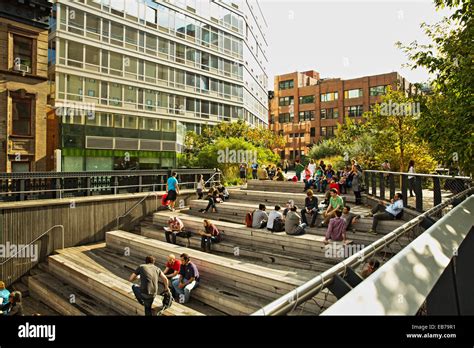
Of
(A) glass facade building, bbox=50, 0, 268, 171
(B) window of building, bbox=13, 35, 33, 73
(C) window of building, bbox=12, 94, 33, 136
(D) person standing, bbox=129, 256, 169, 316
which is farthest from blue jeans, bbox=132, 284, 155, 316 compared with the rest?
(A) glass facade building, bbox=50, 0, 268, 171

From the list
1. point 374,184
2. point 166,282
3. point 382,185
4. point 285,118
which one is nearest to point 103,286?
point 166,282

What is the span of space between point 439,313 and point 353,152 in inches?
964

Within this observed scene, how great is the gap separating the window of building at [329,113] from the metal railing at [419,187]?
5183 cm

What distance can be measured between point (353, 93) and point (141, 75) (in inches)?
1635

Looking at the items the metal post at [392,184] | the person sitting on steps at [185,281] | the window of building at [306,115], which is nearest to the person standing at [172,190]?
the person sitting on steps at [185,281]

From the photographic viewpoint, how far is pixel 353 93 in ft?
200

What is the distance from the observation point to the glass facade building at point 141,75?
94.8ft

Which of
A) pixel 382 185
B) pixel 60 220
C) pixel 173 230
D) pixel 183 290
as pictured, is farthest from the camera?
pixel 60 220

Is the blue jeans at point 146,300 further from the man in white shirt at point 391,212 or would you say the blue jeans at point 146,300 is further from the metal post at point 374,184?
the metal post at point 374,184

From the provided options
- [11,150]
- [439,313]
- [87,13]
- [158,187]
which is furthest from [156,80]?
[439,313]

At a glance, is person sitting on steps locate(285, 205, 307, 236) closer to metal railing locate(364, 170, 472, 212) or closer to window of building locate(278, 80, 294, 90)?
metal railing locate(364, 170, 472, 212)

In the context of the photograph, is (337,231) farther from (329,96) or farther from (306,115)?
(306,115)

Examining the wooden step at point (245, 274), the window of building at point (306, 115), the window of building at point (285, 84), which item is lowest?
the wooden step at point (245, 274)

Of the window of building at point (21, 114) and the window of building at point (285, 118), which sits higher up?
the window of building at point (285, 118)
